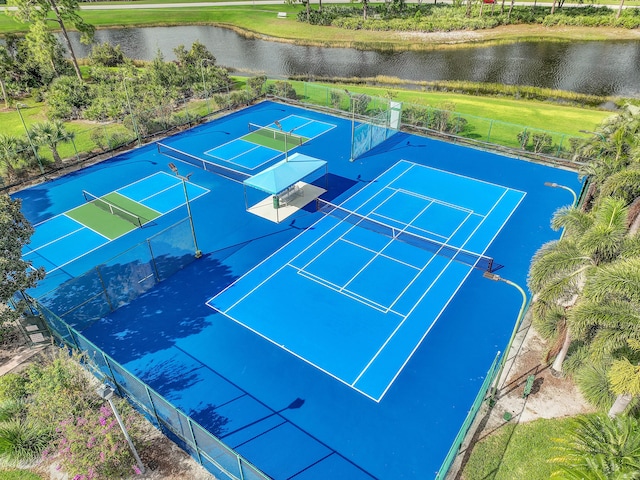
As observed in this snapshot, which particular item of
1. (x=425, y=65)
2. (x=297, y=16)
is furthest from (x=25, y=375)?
(x=297, y=16)

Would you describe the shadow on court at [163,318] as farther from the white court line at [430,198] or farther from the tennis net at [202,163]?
the white court line at [430,198]

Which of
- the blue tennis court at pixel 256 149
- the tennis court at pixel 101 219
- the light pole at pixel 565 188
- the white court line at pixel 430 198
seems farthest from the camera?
the blue tennis court at pixel 256 149

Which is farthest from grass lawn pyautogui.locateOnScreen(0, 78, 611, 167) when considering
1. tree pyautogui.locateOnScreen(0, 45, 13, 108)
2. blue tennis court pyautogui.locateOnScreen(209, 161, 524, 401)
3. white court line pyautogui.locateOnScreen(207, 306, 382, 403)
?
white court line pyautogui.locateOnScreen(207, 306, 382, 403)

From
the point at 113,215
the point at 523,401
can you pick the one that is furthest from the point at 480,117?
the point at 113,215

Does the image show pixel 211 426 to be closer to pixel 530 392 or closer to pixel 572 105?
pixel 530 392

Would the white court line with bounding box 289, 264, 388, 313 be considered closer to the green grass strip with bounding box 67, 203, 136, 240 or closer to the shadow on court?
the shadow on court

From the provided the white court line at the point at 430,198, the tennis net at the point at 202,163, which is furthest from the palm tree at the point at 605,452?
the tennis net at the point at 202,163
